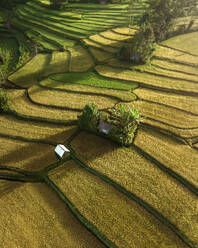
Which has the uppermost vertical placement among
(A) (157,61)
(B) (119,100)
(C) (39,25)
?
(C) (39,25)

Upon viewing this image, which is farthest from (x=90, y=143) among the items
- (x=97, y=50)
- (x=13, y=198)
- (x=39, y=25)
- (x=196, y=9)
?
(x=196, y=9)

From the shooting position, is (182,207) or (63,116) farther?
(63,116)

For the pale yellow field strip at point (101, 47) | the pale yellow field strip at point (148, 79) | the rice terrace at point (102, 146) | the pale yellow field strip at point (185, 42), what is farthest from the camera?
the pale yellow field strip at point (101, 47)

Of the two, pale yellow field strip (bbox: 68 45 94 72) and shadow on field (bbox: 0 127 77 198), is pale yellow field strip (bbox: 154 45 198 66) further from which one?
shadow on field (bbox: 0 127 77 198)

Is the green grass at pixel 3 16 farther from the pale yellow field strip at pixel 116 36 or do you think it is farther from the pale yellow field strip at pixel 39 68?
the pale yellow field strip at pixel 116 36

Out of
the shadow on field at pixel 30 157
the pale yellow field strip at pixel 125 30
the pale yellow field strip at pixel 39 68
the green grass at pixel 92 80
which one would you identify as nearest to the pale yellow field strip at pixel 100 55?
the pale yellow field strip at pixel 39 68

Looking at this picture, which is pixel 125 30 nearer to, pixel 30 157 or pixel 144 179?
pixel 30 157

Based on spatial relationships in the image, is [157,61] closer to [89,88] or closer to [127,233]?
[89,88]

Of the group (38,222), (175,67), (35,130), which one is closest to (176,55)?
(175,67)
